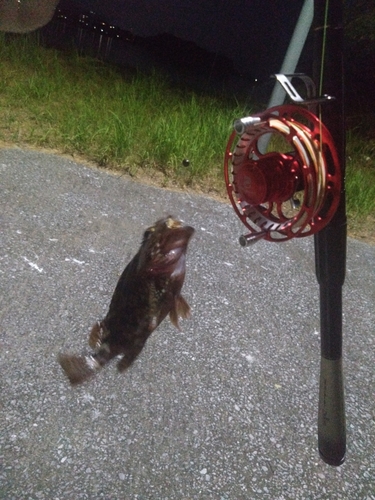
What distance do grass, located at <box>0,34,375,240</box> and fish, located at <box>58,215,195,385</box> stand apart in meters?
0.53

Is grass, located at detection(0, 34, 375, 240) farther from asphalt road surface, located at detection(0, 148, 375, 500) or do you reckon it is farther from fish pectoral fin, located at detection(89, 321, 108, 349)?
fish pectoral fin, located at detection(89, 321, 108, 349)

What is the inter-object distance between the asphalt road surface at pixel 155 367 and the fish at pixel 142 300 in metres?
0.49

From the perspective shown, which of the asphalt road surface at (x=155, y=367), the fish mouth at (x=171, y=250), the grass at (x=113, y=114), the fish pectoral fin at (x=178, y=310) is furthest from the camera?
the asphalt road surface at (x=155, y=367)

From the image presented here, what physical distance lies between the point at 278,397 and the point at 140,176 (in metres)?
1.16

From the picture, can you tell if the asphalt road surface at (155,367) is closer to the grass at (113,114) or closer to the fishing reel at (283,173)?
the grass at (113,114)

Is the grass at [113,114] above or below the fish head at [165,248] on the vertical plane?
below

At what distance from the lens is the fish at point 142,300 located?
2.19ft

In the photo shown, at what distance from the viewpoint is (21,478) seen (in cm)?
160

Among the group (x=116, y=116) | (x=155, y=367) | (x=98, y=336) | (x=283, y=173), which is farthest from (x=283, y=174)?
(x=155, y=367)

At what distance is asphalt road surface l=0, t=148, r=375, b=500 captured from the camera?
1.59 meters

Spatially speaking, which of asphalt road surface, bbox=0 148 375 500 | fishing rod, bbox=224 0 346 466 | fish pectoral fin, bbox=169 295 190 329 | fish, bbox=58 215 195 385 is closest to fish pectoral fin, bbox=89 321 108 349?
fish, bbox=58 215 195 385

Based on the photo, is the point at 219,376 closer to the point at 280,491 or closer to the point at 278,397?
the point at 278,397

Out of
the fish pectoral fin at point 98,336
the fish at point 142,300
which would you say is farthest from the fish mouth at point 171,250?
the fish pectoral fin at point 98,336

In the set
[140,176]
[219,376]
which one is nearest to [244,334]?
[219,376]
